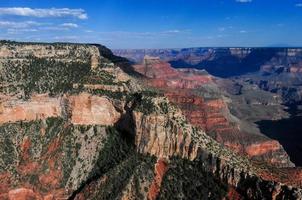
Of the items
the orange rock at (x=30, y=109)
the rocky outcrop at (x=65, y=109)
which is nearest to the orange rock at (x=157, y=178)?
the rocky outcrop at (x=65, y=109)

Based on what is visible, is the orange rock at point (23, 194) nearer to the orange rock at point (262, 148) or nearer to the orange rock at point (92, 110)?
the orange rock at point (92, 110)

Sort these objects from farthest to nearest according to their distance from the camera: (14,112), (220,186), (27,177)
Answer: (14,112), (27,177), (220,186)

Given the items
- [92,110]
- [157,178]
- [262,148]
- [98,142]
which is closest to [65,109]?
[92,110]

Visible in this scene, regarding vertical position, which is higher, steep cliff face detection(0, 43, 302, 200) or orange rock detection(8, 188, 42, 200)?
steep cliff face detection(0, 43, 302, 200)

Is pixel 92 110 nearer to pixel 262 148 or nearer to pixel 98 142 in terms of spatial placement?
pixel 98 142

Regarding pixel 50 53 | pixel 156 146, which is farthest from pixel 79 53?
pixel 156 146

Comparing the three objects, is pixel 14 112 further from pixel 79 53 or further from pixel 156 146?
pixel 156 146

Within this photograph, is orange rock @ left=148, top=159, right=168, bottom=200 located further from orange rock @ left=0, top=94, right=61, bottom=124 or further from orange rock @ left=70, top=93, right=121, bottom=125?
orange rock @ left=0, top=94, right=61, bottom=124

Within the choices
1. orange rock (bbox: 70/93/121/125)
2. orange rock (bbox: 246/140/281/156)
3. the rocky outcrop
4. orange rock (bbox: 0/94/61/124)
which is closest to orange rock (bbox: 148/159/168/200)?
the rocky outcrop
